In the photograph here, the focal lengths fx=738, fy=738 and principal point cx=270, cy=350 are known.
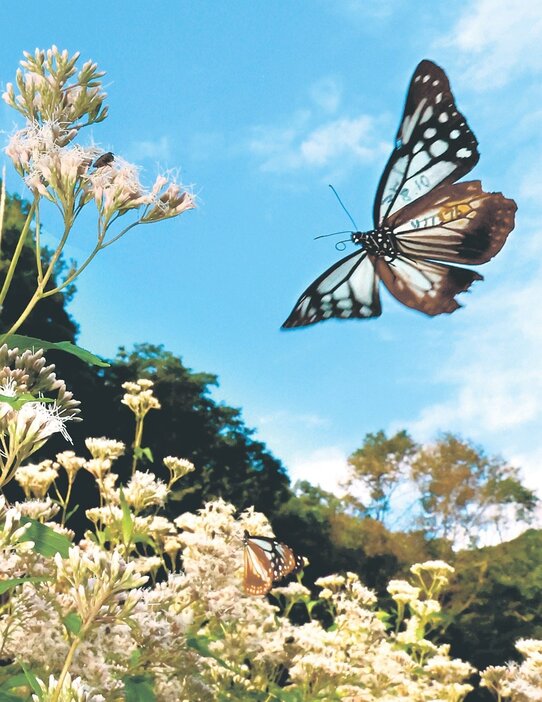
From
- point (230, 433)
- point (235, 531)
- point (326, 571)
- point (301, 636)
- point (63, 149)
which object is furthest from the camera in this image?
point (230, 433)

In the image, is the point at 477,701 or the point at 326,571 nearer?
the point at 477,701

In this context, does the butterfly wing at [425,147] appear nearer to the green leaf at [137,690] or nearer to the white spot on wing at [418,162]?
the white spot on wing at [418,162]

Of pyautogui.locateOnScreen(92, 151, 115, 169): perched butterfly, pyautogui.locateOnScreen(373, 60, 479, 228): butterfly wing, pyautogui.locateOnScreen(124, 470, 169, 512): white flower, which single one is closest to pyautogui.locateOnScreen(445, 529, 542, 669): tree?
pyautogui.locateOnScreen(373, 60, 479, 228): butterfly wing

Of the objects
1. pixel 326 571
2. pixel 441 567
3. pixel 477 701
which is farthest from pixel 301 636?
pixel 326 571

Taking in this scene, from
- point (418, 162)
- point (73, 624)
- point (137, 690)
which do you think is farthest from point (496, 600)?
point (73, 624)

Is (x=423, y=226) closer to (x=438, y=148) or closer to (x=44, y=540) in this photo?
(x=438, y=148)

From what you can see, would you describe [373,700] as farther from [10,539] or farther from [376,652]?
[10,539]

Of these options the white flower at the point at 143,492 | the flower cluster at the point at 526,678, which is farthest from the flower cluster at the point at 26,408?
the flower cluster at the point at 526,678

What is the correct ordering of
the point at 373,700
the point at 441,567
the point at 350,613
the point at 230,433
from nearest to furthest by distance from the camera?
the point at 373,700 → the point at 350,613 → the point at 441,567 → the point at 230,433
